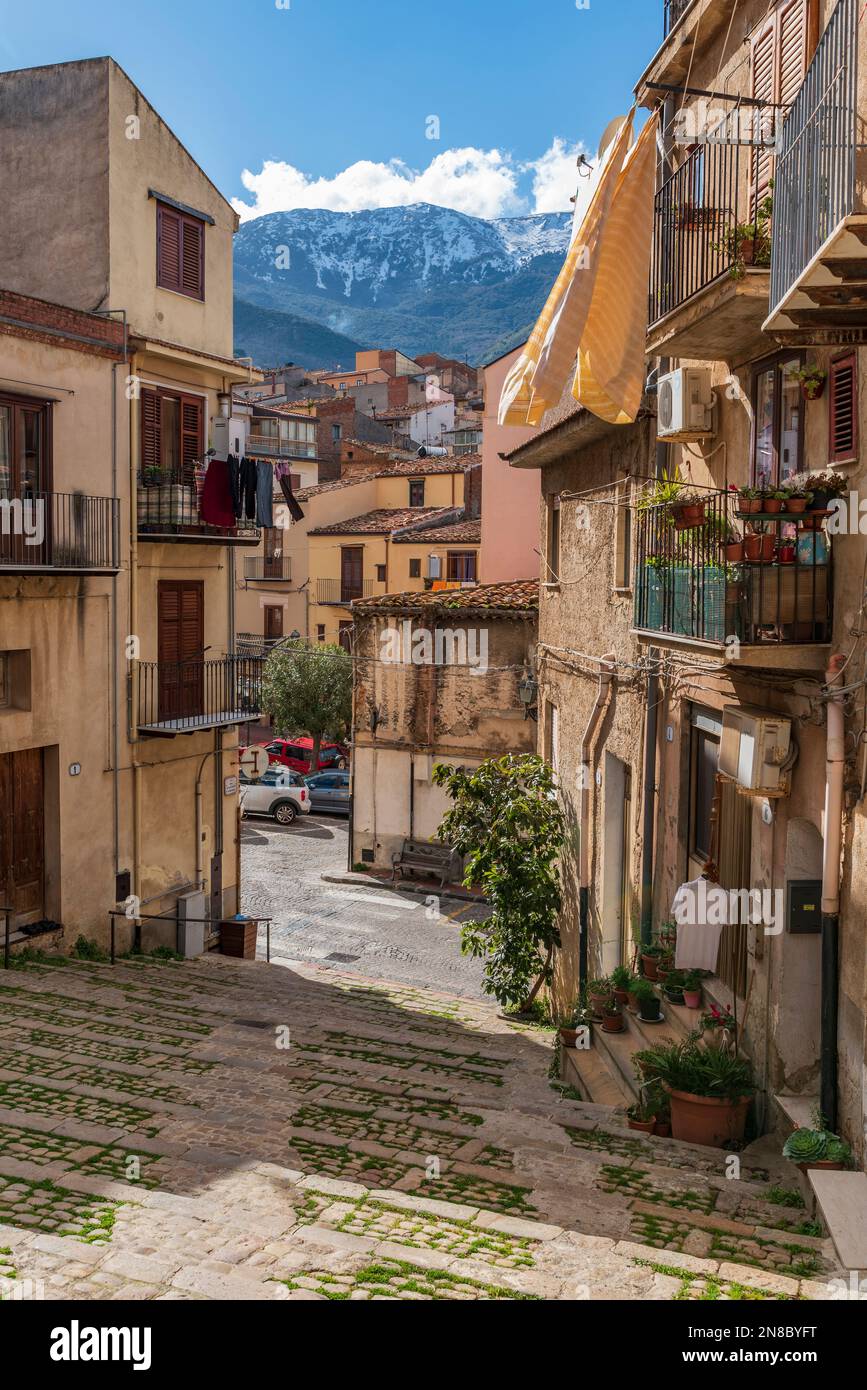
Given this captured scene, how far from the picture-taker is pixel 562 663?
1834cm

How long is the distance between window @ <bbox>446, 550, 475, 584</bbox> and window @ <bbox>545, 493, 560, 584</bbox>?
22.3m

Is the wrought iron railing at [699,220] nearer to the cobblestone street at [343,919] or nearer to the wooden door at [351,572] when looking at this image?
the cobblestone street at [343,919]

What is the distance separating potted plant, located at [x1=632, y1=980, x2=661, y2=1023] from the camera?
12.0 metres

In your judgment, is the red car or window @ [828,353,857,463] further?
the red car

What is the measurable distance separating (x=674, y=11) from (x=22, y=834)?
1308cm

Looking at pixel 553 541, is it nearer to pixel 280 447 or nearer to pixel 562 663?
pixel 562 663

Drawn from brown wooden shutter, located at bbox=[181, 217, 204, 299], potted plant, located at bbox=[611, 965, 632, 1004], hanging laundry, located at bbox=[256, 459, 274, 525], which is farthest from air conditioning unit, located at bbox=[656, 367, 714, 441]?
brown wooden shutter, located at bbox=[181, 217, 204, 299]

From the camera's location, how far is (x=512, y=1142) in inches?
368

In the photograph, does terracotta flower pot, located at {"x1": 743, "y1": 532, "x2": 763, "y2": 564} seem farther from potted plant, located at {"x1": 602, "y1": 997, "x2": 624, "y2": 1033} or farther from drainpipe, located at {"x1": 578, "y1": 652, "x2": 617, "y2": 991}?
drainpipe, located at {"x1": 578, "y1": 652, "x2": 617, "y2": 991}

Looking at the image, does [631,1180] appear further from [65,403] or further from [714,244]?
[65,403]

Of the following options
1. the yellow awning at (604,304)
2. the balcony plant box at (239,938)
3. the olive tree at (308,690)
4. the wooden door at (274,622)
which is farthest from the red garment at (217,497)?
the wooden door at (274,622)

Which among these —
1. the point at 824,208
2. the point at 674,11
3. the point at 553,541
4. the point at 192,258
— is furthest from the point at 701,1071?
the point at 192,258

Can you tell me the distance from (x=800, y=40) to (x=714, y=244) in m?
1.60

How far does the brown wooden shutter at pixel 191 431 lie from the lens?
19797 millimetres
